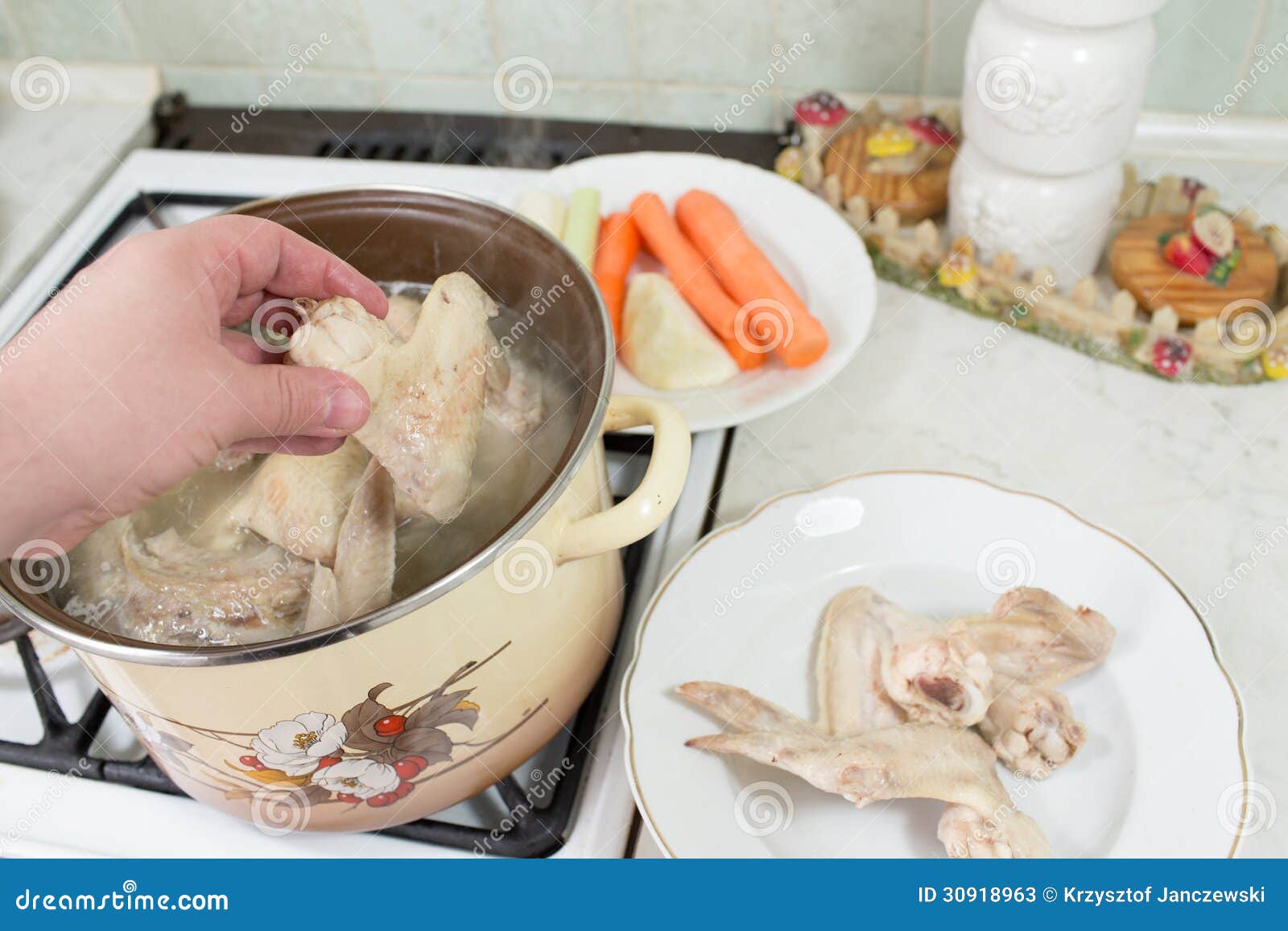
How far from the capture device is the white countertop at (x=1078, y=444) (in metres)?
0.93

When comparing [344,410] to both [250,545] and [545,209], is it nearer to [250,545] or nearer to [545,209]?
[250,545]

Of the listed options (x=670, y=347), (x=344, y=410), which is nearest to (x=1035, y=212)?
(x=670, y=347)

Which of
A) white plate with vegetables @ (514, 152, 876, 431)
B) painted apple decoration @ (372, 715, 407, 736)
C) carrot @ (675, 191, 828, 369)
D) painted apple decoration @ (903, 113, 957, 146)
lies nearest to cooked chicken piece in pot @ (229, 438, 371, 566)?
painted apple decoration @ (372, 715, 407, 736)

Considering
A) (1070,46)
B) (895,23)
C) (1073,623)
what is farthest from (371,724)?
(895,23)

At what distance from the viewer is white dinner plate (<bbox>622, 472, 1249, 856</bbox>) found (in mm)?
738

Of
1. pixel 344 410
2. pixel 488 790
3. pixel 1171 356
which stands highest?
pixel 344 410

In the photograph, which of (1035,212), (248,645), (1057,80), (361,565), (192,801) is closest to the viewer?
A: (248,645)

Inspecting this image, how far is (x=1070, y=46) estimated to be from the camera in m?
0.98

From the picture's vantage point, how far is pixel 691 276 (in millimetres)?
1162

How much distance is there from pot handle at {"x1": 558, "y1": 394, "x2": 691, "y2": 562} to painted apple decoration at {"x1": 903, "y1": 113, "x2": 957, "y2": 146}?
65 centimetres

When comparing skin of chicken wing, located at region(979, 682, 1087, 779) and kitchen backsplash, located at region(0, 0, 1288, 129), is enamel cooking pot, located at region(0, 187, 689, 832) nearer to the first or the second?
skin of chicken wing, located at region(979, 682, 1087, 779)

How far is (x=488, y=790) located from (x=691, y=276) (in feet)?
1.87

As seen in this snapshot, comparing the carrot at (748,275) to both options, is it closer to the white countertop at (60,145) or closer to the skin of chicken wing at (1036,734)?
the skin of chicken wing at (1036,734)
